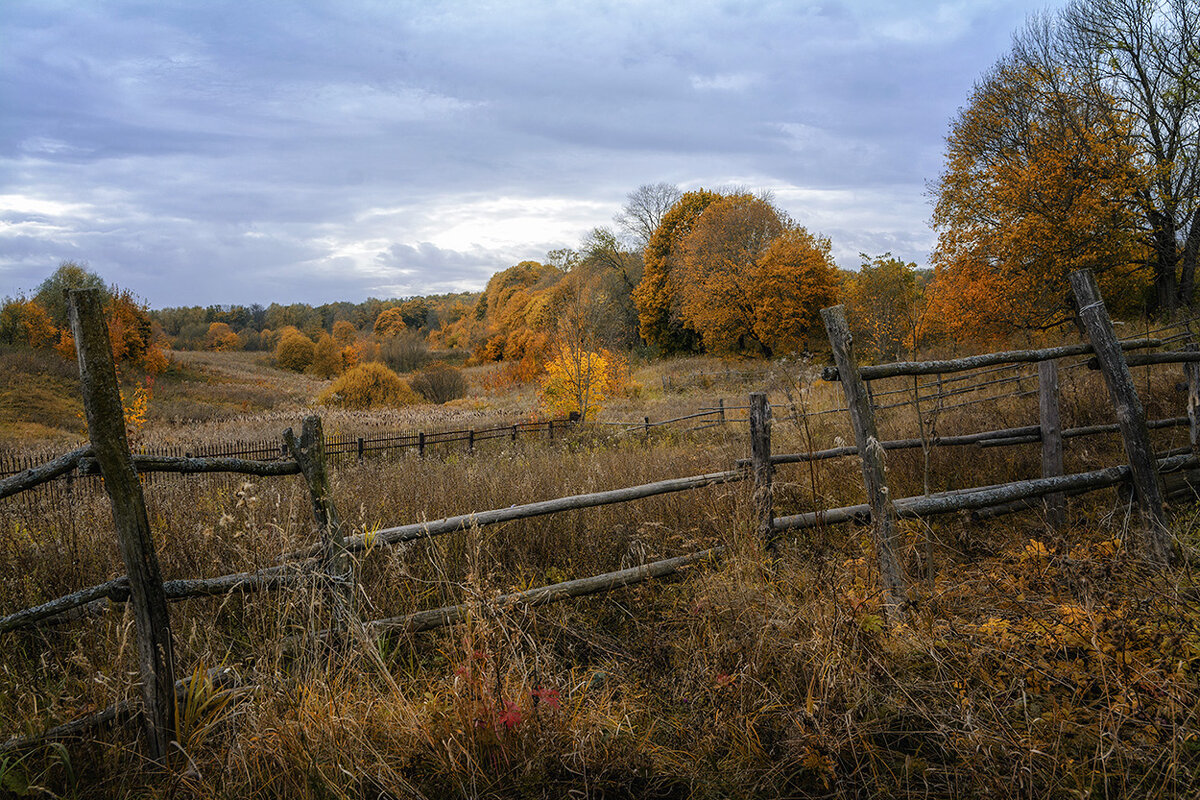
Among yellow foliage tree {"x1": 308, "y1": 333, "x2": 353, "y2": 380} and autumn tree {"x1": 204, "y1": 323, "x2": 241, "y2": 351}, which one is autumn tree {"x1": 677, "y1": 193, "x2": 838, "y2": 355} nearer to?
yellow foliage tree {"x1": 308, "y1": 333, "x2": 353, "y2": 380}

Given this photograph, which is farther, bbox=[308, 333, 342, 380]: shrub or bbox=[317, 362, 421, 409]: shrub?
bbox=[308, 333, 342, 380]: shrub

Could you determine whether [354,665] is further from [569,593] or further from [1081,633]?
[1081,633]

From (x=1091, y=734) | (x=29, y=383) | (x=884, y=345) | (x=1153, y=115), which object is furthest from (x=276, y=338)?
(x=1091, y=734)

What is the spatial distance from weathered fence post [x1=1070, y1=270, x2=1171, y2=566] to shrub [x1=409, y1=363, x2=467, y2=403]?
30.9 metres

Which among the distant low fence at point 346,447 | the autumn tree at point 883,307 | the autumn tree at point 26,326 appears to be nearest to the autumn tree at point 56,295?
the autumn tree at point 26,326

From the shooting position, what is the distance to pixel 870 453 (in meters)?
3.43

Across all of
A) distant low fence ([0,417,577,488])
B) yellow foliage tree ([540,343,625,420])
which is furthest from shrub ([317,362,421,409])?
yellow foliage tree ([540,343,625,420])

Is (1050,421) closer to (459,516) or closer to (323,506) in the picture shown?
(459,516)

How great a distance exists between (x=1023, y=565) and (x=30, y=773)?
4.66 metres

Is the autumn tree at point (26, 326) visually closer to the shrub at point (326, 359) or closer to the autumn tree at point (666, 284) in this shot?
the shrub at point (326, 359)

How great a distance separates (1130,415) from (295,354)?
60.8 metres

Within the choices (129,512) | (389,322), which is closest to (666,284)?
(129,512)

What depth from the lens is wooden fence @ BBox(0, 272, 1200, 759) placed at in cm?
249

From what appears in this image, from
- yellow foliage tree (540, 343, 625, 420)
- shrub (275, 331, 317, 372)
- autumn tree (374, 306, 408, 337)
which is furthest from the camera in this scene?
autumn tree (374, 306, 408, 337)
